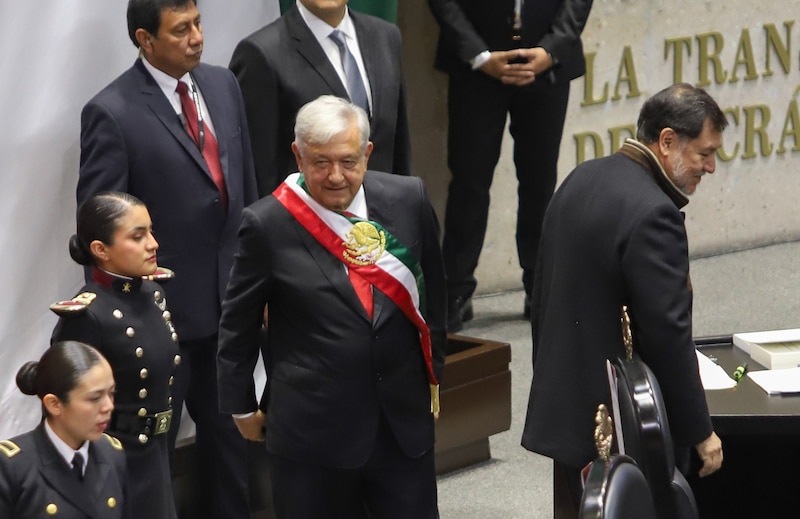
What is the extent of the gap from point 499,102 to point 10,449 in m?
3.29

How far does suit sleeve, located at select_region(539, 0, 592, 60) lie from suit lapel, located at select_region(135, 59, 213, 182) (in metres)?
2.17

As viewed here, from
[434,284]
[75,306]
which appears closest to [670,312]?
[434,284]

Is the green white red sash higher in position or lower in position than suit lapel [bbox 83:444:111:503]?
higher

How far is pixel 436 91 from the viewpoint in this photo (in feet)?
21.2

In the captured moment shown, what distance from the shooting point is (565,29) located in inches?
228

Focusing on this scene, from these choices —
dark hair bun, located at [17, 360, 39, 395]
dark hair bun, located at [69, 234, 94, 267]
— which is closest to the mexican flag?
dark hair bun, located at [69, 234, 94, 267]

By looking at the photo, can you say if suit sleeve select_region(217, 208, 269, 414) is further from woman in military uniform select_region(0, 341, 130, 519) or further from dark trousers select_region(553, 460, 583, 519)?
dark trousers select_region(553, 460, 583, 519)

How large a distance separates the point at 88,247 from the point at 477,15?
272 centimetres

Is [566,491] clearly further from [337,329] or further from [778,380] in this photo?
[337,329]

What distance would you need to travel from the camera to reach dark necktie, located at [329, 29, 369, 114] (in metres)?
4.46

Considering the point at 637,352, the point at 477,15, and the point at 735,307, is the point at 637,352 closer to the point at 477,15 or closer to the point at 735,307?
the point at 477,15

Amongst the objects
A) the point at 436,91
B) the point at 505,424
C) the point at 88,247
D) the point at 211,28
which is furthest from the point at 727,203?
the point at 88,247

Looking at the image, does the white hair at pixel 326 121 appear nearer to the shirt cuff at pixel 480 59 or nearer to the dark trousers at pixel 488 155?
the shirt cuff at pixel 480 59

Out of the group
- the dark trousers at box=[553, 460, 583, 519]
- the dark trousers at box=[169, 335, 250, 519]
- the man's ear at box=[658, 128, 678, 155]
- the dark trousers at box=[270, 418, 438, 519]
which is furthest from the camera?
the dark trousers at box=[169, 335, 250, 519]
